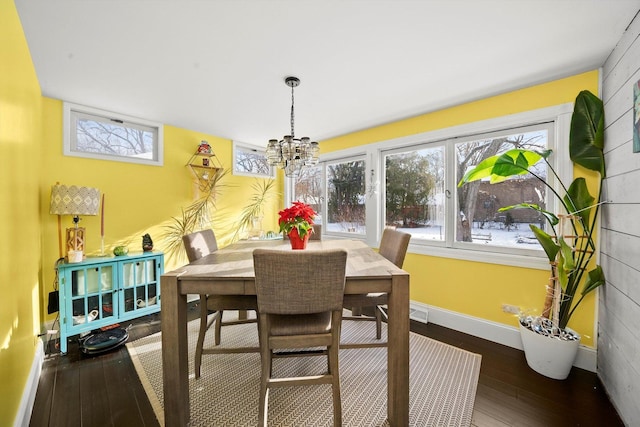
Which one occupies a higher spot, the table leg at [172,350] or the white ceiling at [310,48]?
the white ceiling at [310,48]

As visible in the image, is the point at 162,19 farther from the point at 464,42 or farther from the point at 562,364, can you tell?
the point at 562,364

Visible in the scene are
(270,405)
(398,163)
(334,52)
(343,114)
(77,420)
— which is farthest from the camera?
(398,163)

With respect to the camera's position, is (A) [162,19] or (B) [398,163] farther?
(B) [398,163]

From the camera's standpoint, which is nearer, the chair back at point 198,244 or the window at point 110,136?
the chair back at point 198,244

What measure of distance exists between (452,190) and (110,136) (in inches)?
150

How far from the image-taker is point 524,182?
7.67 ft

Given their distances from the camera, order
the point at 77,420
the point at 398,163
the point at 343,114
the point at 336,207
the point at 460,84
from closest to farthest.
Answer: the point at 77,420 → the point at 460,84 → the point at 343,114 → the point at 398,163 → the point at 336,207

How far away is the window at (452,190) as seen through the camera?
225 cm

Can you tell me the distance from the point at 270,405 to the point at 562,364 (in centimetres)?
205

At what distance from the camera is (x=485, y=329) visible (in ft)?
7.95

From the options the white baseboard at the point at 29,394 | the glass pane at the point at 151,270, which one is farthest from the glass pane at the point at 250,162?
the white baseboard at the point at 29,394

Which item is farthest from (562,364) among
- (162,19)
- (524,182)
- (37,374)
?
(37,374)

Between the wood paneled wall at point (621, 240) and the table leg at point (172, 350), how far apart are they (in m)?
2.45

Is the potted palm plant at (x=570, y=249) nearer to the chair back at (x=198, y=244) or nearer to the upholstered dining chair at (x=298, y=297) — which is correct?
the upholstered dining chair at (x=298, y=297)
